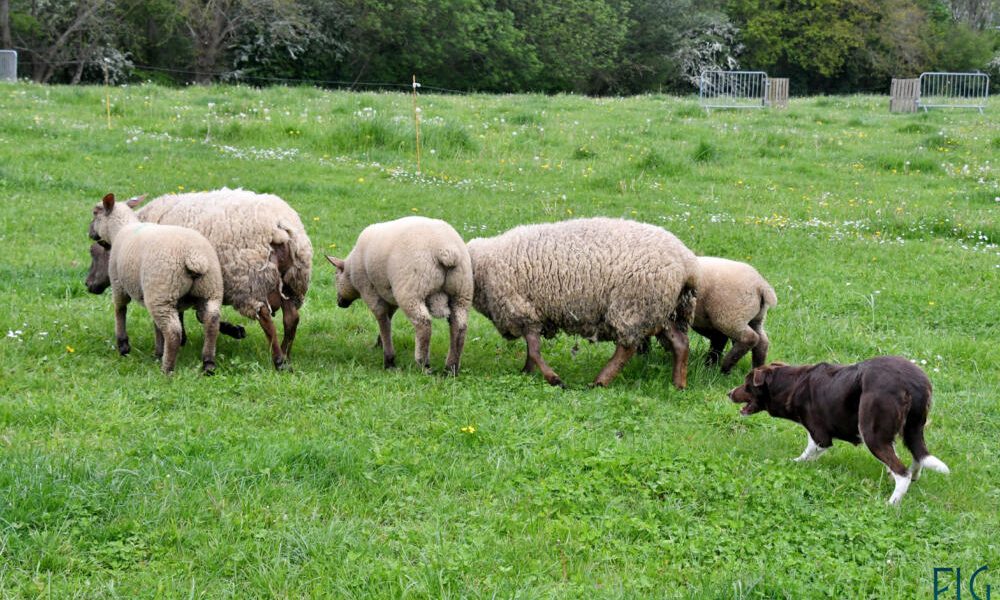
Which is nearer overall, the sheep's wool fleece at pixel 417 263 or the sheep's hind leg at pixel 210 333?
the sheep's hind leg at pixel 210 333

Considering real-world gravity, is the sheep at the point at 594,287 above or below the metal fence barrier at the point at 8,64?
below

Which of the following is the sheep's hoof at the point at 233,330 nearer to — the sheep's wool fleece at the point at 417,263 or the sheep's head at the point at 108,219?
the sheep's head at the point at 108,219

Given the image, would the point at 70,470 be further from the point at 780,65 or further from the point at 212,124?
the point at 780,65

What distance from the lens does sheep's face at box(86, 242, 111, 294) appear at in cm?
837

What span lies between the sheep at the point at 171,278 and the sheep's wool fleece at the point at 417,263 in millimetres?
1313

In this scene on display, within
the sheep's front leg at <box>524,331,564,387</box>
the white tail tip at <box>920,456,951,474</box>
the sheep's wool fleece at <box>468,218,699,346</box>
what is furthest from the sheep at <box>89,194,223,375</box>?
the white tail tip at <box>920,456,951,474</box>

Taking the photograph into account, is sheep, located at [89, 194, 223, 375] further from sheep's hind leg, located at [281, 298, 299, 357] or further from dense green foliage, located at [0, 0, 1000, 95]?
dense green foliage, located at [0, 0, 1000, 95]

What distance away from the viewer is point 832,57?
52875 millimetres

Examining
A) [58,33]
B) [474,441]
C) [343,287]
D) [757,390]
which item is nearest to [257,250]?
[343,287]

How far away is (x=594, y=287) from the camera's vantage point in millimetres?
7773

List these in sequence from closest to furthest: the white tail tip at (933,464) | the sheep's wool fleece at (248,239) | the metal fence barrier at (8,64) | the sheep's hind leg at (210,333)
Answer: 1. the white tail tip at (933,464)
2. the sheep's hind leg at (210,333)
3. the sheep's wool fleece at (248,239)
4. the metal fence barrier at (8,64)

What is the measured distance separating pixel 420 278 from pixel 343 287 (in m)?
1.34

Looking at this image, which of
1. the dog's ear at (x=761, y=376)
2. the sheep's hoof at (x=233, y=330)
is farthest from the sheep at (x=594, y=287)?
the sheep's hoof at (x=233, y=330)

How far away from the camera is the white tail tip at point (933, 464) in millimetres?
5660
